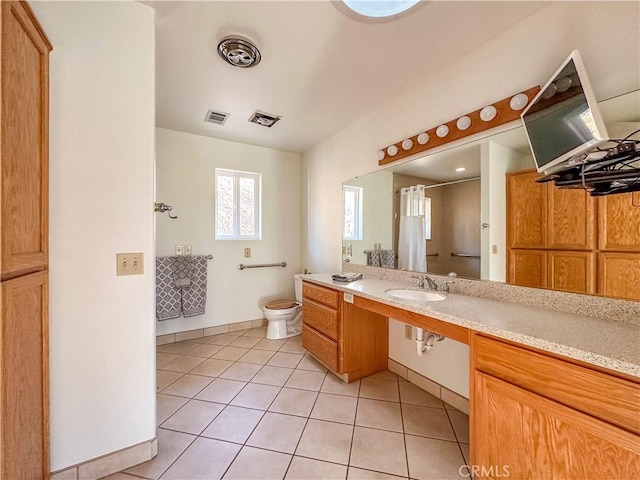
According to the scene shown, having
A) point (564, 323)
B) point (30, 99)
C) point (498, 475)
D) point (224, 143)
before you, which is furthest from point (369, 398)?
point (224, 143)

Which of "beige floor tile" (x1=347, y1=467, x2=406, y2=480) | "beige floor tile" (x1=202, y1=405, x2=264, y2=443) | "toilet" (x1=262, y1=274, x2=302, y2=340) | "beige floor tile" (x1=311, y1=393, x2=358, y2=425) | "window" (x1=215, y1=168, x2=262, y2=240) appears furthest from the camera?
"window" (x1=215, y1=168, x2=262, y2=240)

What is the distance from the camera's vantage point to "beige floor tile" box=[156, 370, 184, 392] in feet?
6.84

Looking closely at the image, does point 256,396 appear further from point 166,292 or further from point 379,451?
point 166,292

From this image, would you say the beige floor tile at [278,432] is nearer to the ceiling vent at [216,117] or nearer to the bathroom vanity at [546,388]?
the bathroom vanity at [546,388]

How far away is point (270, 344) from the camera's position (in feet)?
9.48

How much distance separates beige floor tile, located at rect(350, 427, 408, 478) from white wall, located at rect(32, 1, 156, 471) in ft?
3.75

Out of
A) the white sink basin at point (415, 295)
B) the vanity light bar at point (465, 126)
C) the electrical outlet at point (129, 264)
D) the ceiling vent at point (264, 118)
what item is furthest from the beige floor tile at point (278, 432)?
the ceiling vent at point (264, 118)

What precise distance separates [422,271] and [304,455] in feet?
4.69

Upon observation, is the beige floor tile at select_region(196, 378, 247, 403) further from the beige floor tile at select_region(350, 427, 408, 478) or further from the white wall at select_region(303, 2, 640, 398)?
the white wall at select_region(303, 2, 640, 398)

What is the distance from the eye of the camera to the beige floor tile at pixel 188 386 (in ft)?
6.48

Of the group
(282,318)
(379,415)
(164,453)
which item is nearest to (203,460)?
(164,453)

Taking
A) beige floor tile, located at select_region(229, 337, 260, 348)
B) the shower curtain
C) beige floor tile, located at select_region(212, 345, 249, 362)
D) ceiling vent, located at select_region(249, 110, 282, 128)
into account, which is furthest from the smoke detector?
beige floor tile, located at select_region(229, 337, 260, 348)

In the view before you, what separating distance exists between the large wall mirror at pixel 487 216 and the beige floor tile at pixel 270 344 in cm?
138

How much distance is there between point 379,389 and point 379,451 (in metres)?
0.62
